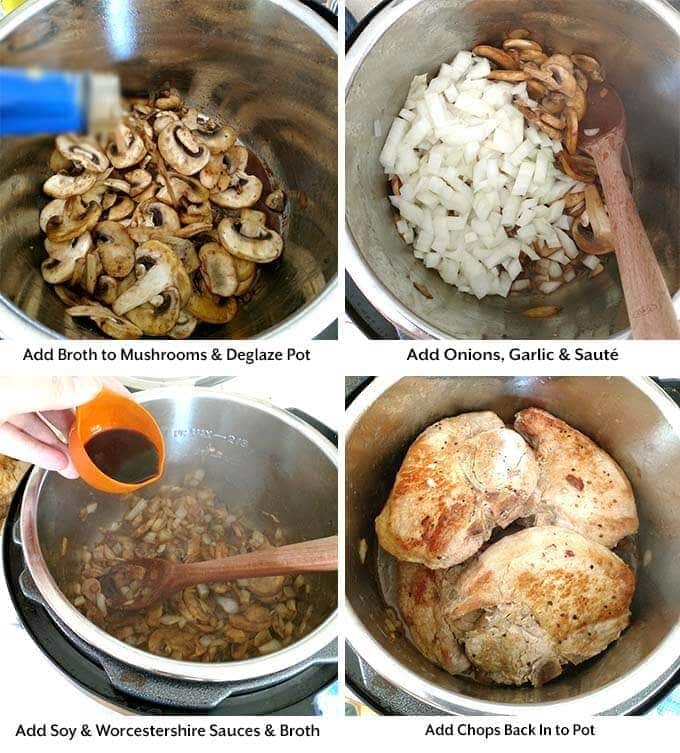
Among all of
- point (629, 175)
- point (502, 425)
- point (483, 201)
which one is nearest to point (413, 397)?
point (502, 425)

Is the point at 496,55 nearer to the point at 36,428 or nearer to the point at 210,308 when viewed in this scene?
the point at 210,308

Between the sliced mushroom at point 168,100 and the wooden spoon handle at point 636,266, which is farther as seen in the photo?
the sliced mushroom at point 168,100

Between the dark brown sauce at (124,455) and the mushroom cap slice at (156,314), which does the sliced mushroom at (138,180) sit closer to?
the mushroom cap slice at (156,314)

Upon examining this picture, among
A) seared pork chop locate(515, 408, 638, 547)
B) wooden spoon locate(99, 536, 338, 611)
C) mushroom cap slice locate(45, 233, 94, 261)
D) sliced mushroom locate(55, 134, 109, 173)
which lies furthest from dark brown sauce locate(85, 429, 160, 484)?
seared pork chop locate(515, 408, 638, 547)

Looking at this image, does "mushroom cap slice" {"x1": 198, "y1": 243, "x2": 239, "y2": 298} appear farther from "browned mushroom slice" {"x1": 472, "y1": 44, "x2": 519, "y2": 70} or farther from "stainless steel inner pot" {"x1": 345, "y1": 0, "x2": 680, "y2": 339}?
"browned mushroom slice" {"x1": 472, "y1": 44, "x2": 519, "y2": 70}

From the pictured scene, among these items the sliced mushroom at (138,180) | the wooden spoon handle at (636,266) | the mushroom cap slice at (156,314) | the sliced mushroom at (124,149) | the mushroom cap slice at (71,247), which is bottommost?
the mushroom cap slice at (156,314)

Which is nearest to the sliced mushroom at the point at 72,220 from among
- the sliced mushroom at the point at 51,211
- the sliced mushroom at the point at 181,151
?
the sliced mushroom at the point at 51,211

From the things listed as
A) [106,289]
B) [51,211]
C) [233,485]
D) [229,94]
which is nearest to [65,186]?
[51,211]
